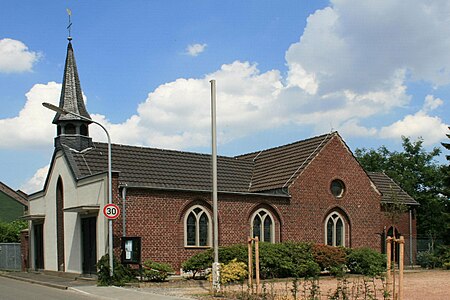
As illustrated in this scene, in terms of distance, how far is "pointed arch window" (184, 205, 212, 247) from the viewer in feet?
104

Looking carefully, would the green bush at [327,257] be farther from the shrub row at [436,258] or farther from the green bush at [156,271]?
the shrub row at [436,258]

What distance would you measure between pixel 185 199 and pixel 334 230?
10985mm

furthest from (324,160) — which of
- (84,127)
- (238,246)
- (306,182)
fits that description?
(84,127)

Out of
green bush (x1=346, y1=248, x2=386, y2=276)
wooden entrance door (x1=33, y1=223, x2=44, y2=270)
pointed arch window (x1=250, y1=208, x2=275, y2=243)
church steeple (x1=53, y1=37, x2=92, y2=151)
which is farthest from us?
wooden entrance door (x1=33, y1=223, x2=44, y2=270)

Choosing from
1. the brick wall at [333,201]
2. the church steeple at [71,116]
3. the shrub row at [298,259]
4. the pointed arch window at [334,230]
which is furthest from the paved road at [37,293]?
the pointed arch window at [334,230]

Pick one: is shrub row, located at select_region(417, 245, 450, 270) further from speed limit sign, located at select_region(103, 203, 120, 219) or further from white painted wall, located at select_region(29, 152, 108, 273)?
speed limit sign, located at select_region(103, 203, 120, 219)

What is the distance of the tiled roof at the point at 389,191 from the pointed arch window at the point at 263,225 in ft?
32.2

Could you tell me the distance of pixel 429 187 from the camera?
63688 mm

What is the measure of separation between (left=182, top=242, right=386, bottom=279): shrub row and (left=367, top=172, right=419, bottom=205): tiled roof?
32.0 ft

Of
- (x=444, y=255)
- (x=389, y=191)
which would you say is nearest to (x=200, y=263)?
(x=444, y=255)

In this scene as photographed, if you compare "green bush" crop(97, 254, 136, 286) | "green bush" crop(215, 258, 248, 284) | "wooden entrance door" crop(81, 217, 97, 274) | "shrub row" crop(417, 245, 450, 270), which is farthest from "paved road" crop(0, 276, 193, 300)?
"shrub row" crop(417, 245, 450, 270)

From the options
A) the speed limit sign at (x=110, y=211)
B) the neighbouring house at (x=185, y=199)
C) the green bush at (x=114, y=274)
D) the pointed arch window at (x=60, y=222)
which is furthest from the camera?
the pointed arch window at (x=60, y=222)

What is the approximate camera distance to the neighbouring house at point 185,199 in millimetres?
29984

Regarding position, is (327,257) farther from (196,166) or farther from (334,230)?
(196,166)
